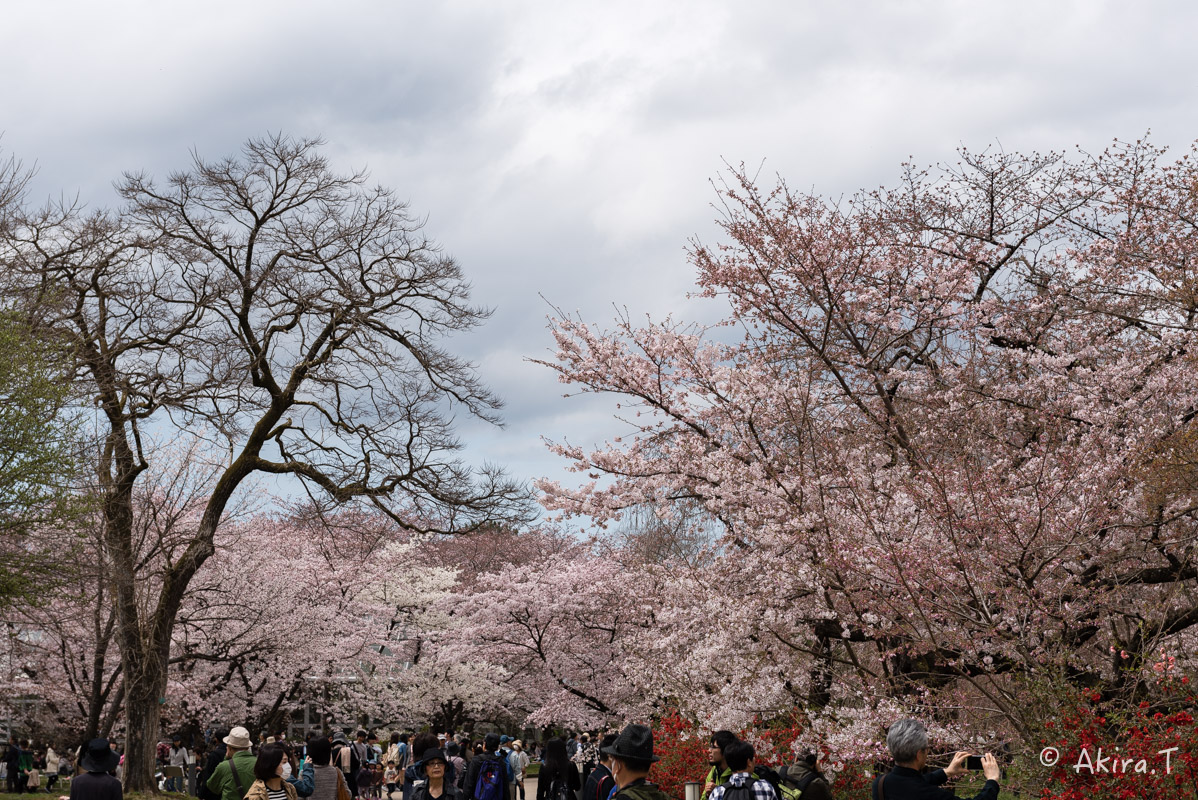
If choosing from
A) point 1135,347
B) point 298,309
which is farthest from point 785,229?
point 298,309

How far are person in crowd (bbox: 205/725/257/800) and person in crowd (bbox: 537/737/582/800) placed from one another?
16.5 feet

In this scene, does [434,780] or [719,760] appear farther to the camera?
[434,780]

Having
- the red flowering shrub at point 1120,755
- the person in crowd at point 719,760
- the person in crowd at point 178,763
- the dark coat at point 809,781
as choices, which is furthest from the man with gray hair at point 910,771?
the person in crowd at point 178,763

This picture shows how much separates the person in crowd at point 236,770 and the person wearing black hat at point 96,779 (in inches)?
27.7

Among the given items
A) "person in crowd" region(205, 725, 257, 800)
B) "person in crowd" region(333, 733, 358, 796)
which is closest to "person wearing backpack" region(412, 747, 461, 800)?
"person in crowd" region(205, 725, 257, 800)

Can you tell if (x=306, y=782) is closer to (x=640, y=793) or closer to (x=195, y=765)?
(x=640, y=793)

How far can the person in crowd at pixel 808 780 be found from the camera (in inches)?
262

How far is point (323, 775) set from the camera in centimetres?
766

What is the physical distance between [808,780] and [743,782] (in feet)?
6.42

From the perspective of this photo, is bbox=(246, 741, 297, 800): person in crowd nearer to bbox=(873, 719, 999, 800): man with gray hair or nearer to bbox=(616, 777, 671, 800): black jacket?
bbox=(616, 777, 671, 800): black jacket

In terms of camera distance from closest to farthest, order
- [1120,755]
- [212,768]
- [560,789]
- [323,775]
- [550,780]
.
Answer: [1120,755], [323,775], [212,768], [560,789], [550,780]

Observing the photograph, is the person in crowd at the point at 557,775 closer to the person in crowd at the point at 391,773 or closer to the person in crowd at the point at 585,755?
the person in crowd at the point at 585,755

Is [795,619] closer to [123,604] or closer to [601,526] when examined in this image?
[601,526]

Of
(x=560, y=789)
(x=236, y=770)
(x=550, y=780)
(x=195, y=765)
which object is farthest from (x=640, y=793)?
(x=195, y=765)
